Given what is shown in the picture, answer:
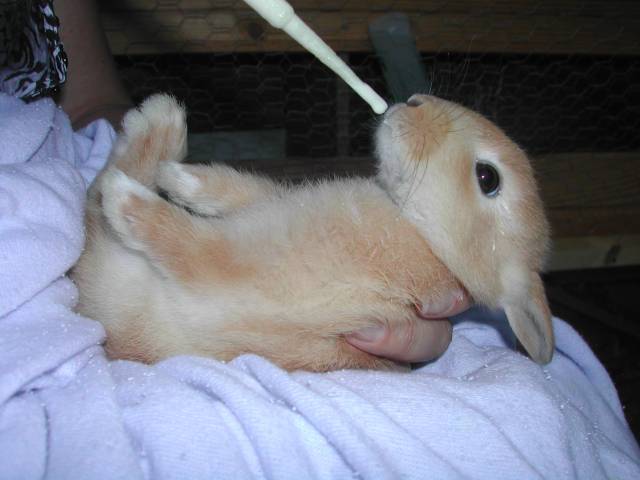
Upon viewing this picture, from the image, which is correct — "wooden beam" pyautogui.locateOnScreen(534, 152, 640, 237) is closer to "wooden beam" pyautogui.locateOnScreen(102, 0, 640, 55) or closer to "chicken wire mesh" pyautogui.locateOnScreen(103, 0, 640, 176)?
"chicken wire mesh" pyautogui.locateOnScreen(103, 0, 640, 176)

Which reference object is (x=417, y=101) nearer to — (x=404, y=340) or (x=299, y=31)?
(x=299, y=31)

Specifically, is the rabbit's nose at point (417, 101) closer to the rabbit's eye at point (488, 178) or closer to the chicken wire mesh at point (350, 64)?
the rabbit's eye at point (488, 178)

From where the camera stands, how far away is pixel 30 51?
1422mm

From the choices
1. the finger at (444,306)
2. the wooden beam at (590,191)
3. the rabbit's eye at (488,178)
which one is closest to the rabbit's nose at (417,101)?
the rabbit's eye at (488,178)

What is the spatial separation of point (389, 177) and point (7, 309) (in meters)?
0.74

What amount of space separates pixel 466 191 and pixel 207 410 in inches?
26.2

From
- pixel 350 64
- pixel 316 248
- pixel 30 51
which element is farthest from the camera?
pixel 350 64

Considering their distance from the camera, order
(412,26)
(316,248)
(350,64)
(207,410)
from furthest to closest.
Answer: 1. (350,64)
2. (412,26)
3. (316,248)
4. (207,410)

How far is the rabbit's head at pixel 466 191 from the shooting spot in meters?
1.17

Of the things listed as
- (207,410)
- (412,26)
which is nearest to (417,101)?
(207,410)

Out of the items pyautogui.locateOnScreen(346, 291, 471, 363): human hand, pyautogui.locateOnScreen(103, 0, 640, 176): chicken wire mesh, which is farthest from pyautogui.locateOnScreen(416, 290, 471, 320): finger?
pyautogui.locateOnScreen(103, 0, 640, 176): chicken wire mesh

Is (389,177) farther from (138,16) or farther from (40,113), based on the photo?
(138,16)

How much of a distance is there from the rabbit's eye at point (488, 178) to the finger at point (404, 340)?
30 cm

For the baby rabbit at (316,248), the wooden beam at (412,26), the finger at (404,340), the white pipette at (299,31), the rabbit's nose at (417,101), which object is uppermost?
the wooden beam at (412,26)
